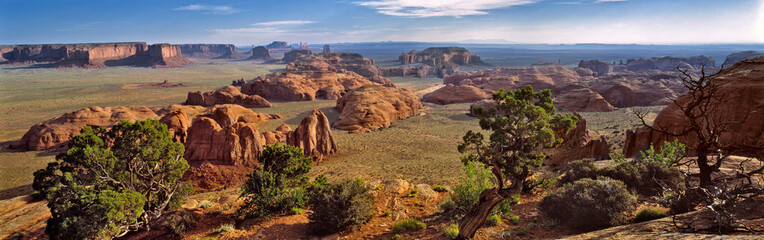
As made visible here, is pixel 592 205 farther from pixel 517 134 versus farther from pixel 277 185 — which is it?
pixel 277 185

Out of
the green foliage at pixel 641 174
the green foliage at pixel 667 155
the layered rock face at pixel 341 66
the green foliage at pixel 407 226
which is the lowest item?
the green foliage at pixel 407 226

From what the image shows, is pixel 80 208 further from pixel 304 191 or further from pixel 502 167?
pixel 502 167

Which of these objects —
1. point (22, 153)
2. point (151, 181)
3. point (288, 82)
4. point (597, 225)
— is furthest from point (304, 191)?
point (288, 82)

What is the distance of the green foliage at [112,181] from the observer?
11695mm

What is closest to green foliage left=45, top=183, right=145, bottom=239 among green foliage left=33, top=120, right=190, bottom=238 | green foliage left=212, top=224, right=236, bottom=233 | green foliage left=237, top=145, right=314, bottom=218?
green foliage left=33, top=120, right=190, bottom=238

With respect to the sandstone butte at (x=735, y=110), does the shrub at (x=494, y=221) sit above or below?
below

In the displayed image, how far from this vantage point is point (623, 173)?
1603 centimetres

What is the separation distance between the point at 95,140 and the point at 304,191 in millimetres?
8855

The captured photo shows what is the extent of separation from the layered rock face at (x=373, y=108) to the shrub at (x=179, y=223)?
30.8m

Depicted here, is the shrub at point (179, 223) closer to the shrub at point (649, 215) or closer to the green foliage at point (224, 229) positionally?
the green foliage at point (224, 229)

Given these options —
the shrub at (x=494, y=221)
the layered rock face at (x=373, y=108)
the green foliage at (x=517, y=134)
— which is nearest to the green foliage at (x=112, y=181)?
the green foliage at (x=517, y=134)

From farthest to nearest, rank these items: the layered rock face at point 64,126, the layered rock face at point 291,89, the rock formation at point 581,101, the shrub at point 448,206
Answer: the layered rock face at point 291,89 → the rock formation at point 581,101 → the layered rock face at point 64,126 → the shrub at point 448,206

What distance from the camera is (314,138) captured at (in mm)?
32031

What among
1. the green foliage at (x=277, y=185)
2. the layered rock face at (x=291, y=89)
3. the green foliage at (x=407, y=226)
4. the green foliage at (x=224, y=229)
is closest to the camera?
the green foliage at (x=407, y=226)
